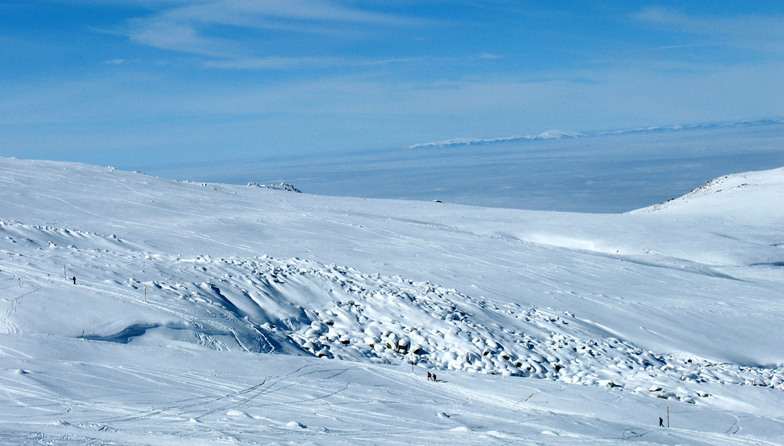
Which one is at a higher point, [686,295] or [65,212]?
[65,212]

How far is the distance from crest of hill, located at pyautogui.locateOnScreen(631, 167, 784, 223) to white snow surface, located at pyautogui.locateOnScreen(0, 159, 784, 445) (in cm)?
1108

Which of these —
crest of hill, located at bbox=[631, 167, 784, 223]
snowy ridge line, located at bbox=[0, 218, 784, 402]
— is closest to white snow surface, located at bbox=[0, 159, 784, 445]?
snowy ridge line, located at bbox=[0, 218, 784, 402]

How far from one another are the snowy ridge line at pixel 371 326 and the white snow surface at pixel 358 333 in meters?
0.06

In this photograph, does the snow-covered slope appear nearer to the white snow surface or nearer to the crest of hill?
the crest of hill

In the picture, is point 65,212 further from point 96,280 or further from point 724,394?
point 724,394

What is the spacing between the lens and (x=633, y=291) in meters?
18.8

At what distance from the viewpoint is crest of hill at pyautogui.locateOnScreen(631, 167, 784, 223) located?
37094mm

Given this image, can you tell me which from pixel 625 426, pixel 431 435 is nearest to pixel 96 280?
pixel 431 435

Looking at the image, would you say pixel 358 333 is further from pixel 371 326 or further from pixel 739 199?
pixel 739 199

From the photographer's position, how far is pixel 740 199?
42.4m

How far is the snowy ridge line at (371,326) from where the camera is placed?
37.0 ft

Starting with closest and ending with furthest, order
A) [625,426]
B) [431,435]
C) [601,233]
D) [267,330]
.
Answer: [431,435] < [625,426] < [267,330] < [601,233]

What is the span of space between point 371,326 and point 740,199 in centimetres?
3783

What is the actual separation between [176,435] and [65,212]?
18.9 metres
